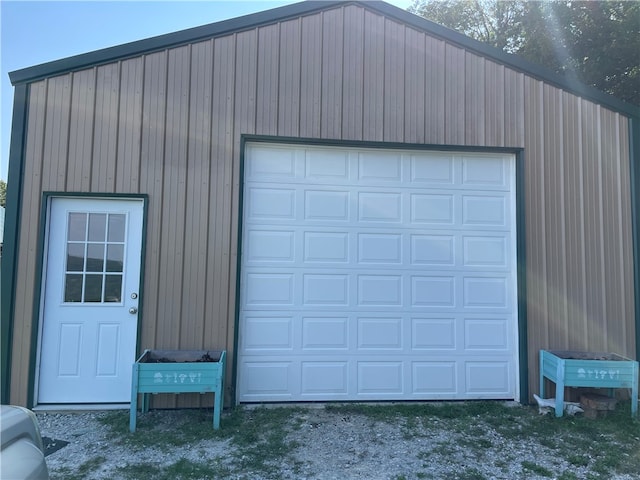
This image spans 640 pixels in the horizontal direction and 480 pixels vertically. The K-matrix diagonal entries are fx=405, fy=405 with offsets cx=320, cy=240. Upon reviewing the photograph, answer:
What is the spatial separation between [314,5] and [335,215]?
2.50 meters

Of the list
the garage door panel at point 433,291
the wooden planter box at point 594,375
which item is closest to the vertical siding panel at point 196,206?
the garage door panel at point 433,291

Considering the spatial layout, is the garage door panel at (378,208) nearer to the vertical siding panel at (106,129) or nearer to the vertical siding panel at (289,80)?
the vertical siding panel at (289,80)

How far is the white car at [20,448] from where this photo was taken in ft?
4.76

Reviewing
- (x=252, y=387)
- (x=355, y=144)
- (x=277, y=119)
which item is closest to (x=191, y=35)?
(x=277, y=119)

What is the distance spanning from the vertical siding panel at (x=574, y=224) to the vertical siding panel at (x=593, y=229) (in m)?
0.07

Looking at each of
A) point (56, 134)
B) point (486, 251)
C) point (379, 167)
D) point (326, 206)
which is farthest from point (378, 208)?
point (56, 134)

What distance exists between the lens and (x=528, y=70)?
197 inches

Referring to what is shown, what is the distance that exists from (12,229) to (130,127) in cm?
163

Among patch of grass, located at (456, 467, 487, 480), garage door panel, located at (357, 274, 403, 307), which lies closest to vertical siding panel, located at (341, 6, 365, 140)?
garage door panel, located at (357, 274, 403, 307)

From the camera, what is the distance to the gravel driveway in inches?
123

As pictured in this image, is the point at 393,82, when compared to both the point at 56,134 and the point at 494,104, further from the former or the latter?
the point at 56,134

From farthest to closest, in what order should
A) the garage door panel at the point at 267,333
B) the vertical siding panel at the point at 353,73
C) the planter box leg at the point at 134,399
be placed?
the vertical siding panel at the point at 353,73
the garage door panel at the point at 267,333
the planter box leg at the point at 134,399

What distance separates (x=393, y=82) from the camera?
4852 millimetres

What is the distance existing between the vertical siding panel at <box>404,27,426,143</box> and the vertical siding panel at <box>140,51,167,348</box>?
111 inches
